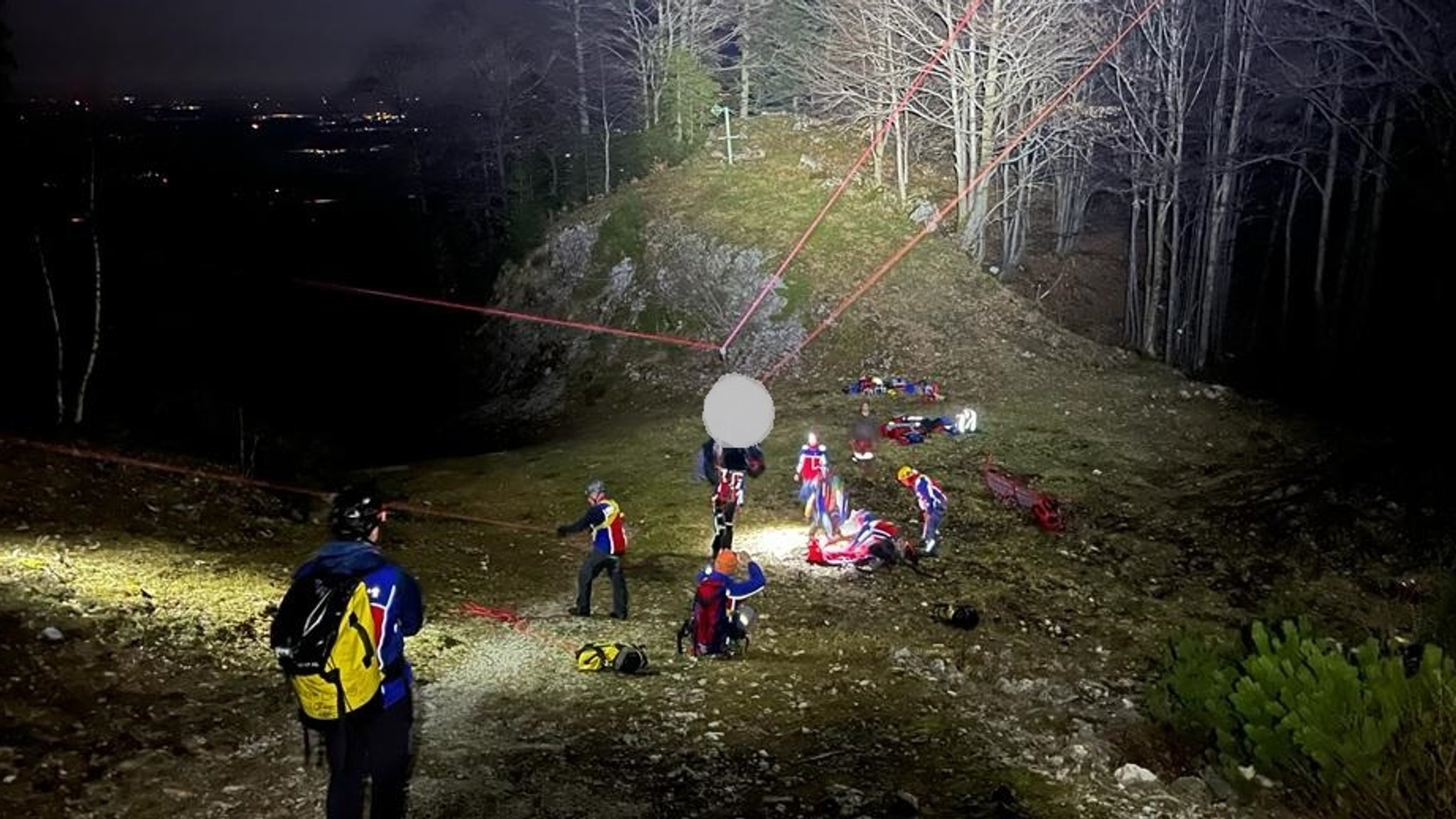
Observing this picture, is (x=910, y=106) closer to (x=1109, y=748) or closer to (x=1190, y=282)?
(x=1190, y=282)

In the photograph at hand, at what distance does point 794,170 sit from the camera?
1480 inches

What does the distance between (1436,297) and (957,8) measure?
17488mm

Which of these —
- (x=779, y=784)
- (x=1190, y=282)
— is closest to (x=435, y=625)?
(x=779, y=784)

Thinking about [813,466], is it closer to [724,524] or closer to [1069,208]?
[724,524]

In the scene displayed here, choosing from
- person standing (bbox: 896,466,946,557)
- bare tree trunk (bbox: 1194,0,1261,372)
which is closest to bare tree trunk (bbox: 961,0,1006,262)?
bare tree trunk (bbox: 1194,0,1261,372)

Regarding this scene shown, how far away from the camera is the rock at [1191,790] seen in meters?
7.08

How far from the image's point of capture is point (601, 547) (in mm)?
11609

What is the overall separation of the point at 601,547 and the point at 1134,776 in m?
6.35

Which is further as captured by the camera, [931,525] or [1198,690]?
[931,525]

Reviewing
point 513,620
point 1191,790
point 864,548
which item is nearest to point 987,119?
point 864,548

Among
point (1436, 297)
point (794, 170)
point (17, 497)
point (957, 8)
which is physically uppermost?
point (957, 8)

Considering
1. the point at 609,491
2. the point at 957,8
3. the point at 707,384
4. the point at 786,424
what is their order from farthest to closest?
the point at 957,8 < the point at 707,384 < the point at 786,424 < the point at 609,491

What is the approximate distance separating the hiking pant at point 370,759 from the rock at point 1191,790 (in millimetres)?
5552

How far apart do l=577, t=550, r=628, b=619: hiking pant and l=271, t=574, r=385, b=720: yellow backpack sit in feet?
20.6
